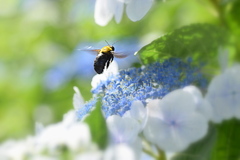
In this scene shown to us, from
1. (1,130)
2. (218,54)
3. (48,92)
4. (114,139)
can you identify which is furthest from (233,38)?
(1,130)

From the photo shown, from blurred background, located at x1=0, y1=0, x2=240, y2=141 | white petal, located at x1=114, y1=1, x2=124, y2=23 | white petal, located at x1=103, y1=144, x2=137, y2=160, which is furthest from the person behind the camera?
blurred background, located at x1=0, y1=0, x2=240, y2=141

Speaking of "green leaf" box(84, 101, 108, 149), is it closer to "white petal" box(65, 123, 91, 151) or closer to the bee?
"white petal" box(65, 123, 91, 151)

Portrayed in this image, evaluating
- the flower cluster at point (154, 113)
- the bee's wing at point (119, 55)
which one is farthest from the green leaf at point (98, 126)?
the bee's wing at point (119, 55)

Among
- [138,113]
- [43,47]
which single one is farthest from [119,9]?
[43,47]

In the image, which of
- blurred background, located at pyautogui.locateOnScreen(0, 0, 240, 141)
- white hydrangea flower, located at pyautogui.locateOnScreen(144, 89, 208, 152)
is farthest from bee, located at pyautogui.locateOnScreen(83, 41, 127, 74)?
blurred background, located at pyautogui.locateOnScreen(0, 0, 240, 141)

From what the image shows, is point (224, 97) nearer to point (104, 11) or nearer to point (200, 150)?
point (200, 150)

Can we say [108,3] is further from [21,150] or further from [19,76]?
[19,76]

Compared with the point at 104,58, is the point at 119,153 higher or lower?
lower

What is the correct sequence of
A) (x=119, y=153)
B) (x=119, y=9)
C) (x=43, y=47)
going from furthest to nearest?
(x=43, y=47) < (x=119, y=9) < (x=119, y=153)

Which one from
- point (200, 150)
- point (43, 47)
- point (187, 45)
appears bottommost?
point (200, 150)
